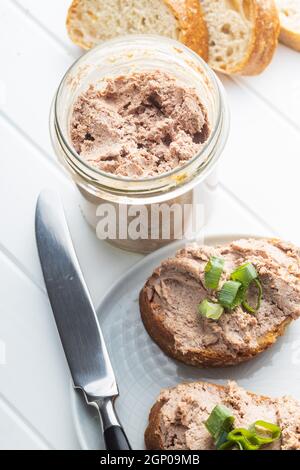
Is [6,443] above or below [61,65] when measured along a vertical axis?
below

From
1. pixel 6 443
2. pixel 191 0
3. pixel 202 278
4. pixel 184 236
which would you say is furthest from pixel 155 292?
pixel 191 0

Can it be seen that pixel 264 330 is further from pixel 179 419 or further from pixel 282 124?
pixel 282 124

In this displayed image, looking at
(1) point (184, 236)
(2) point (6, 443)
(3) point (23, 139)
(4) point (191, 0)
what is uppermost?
(4) point (191, 0)

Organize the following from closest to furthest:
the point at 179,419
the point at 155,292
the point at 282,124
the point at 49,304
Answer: the point at 179,419 < the point at 155,292 < the point at 49,304 < the point at 282,124

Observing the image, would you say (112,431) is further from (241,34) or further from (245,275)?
(241,34)
